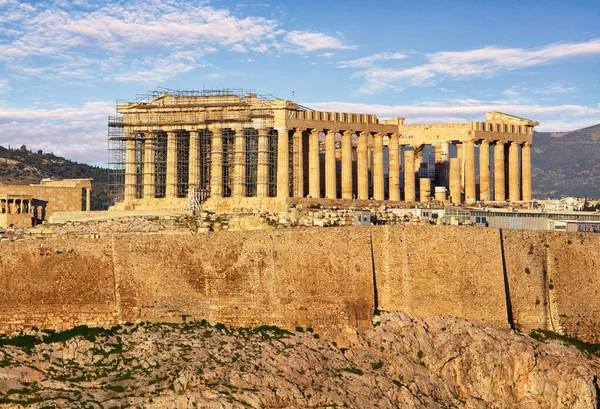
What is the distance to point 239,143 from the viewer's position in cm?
9688

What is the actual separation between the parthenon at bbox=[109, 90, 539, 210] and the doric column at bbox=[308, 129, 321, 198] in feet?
0.28

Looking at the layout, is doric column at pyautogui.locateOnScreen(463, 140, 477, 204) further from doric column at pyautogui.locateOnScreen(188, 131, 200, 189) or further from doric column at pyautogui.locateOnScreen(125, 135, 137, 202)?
doric column at pyautogui.locateOnScreen(125, 135, 137, 202)

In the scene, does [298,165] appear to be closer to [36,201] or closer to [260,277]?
[36,201]

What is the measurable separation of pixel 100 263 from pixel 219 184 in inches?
978

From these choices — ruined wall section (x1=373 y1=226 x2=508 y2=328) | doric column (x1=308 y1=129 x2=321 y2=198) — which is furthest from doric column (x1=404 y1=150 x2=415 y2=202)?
ruined wall section (x1=373 y1=226 x2=508 y2=328)

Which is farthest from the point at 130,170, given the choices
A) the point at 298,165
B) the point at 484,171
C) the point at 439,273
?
the point at 439,273

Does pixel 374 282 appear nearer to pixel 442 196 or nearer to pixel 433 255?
pixel 433 255

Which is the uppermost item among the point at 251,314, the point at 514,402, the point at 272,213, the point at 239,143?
the point at 239,143

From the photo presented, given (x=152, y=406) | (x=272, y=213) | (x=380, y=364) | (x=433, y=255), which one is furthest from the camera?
(x=272, y=213)

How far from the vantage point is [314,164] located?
3812 inches

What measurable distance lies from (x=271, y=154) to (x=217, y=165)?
4.85 meters

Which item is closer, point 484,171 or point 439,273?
point 439,273

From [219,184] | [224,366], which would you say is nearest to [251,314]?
[224,366]

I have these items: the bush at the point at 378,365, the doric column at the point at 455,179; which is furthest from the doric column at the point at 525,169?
the bush at the point at 378,365
